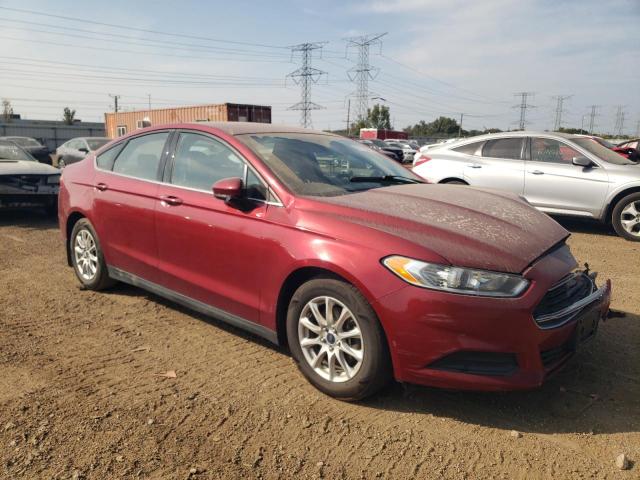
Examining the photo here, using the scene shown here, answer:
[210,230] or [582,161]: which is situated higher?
[582,161]

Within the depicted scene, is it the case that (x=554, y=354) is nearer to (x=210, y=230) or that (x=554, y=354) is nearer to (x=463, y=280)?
(x=463, y=280)

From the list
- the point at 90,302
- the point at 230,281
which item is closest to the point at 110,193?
the point at 90,302

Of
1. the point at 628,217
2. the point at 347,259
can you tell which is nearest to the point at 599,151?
the point at 628,217

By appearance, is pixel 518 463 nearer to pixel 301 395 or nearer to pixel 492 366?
pixel 492 366

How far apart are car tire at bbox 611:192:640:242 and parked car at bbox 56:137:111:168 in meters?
14.9

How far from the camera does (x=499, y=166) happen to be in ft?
27.6

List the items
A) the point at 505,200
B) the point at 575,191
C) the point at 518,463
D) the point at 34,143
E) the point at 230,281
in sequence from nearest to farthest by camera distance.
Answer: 1. the point at 518,463
2. the point at 230,281
3. the point at 505,200
4. the point at 575,191
5. the point at 34,143

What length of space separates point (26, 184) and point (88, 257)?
4.60 meters

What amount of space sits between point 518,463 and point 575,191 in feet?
20.9

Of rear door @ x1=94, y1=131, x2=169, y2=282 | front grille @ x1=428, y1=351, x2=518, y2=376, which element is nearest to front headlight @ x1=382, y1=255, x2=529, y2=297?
front grille @ x1=428, y1=351, x2=518, y2=376

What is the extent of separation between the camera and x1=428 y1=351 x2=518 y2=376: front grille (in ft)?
8.64

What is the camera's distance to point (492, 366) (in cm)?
264

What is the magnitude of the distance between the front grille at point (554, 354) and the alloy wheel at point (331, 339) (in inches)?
37.2

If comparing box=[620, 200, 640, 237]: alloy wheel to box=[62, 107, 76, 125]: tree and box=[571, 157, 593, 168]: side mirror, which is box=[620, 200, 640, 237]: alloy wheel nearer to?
box=[571, 157, 593, 168]: side mirror
